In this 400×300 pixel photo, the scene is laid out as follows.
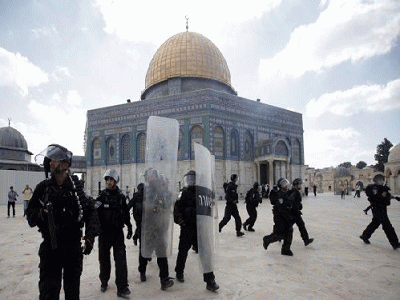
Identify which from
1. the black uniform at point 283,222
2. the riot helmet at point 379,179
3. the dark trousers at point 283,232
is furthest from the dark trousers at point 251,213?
the riot helmet at point 379,179

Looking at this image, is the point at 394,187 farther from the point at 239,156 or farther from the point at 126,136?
the point at 126,136

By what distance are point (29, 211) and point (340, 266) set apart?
4.44 metres

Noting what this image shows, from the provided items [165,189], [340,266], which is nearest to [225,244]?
[340,266]

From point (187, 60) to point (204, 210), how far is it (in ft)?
90.6

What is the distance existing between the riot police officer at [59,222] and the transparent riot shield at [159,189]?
1.32 metres

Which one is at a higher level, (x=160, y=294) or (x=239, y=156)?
(x=239, y=156)

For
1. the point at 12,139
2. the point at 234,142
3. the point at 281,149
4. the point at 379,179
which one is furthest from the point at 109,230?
the point at 12,139

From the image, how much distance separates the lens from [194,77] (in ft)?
96.9

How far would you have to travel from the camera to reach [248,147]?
28.0 m

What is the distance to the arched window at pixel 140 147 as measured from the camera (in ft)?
91.2

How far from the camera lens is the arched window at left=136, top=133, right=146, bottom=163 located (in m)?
27.8

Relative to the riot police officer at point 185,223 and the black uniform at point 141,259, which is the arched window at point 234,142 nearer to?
the black uniform at point 141,259

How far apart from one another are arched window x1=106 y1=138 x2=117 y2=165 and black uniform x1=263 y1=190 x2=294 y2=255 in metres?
25.3

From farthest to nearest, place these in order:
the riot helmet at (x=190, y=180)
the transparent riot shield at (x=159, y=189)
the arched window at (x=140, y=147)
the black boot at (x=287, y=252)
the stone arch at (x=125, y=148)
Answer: the stone arch at (x=125, y=148)
the arched window at (x=140, y=147)
the black boot at (x=287, y=252)
the riot helmet at (x=190, y=180)
the transparent riot shield at (x=159, y=189)
